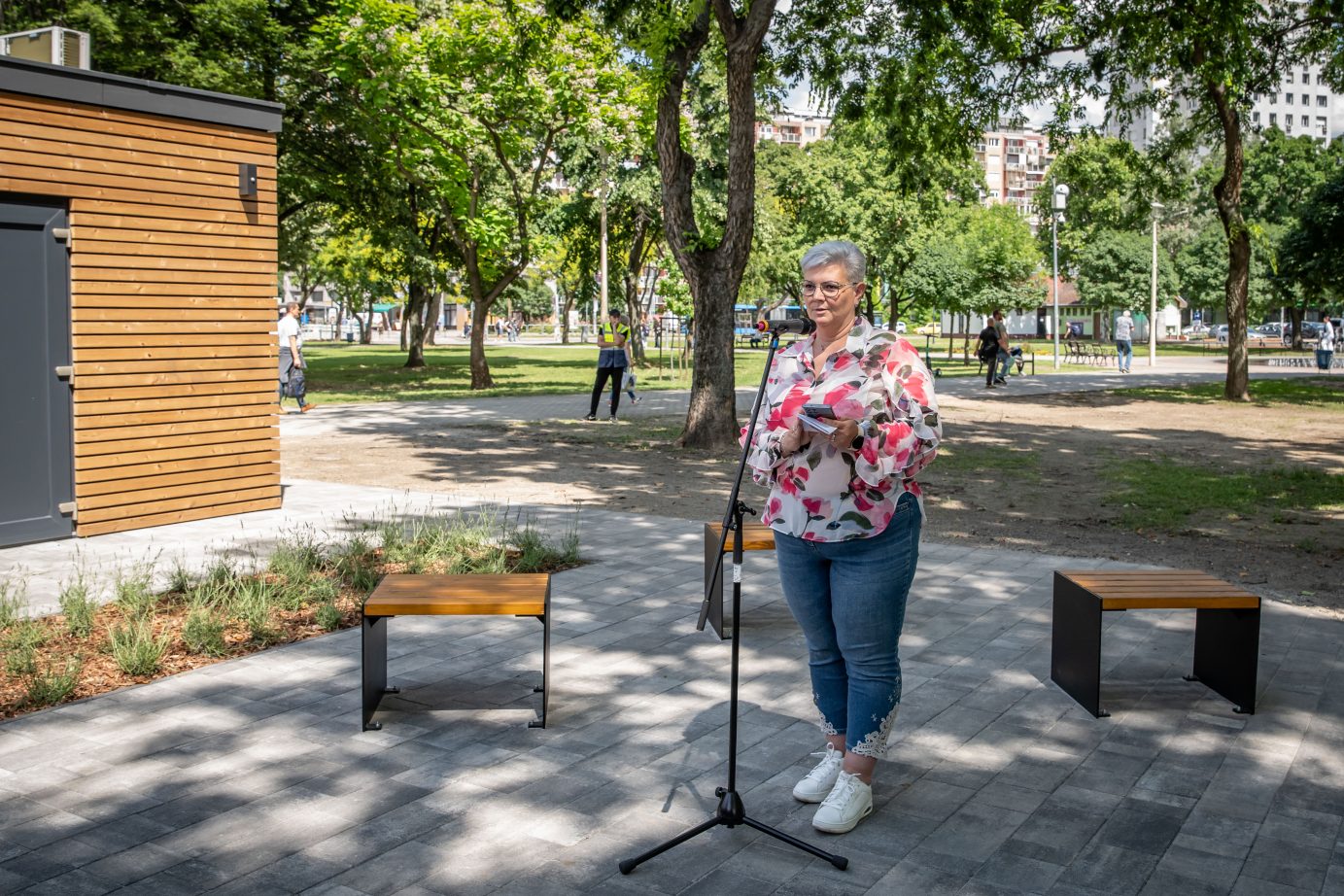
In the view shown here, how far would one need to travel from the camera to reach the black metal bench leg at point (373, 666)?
5145 mm

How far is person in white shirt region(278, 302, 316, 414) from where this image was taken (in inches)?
827

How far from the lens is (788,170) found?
5528 centimetres

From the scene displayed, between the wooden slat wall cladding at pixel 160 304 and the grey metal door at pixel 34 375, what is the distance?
0.10 meters

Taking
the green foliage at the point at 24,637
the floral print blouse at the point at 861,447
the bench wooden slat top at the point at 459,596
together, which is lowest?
the green foliage at the point at 24,637

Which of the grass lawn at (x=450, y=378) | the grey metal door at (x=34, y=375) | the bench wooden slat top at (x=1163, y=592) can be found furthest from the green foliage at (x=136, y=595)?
the grass lawn at (x=450, y=378)

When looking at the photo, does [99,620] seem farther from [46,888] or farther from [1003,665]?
[1003,665]

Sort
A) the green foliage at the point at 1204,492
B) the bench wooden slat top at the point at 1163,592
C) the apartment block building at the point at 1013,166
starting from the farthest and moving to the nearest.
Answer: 1. the apartment block building at the point at 1013,166
2. the green foliage at the point at 1204,492
3. the bench wooden slat top at the point at 1163,592

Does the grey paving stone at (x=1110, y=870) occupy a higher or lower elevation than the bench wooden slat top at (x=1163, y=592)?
lower

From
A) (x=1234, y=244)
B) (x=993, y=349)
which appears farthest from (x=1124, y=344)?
(x=1234, y=244)

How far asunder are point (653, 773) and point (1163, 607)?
2437 millimetres

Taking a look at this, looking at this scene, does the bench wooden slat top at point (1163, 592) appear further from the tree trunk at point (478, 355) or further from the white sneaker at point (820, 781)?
the tree trunk at point (478, 355)

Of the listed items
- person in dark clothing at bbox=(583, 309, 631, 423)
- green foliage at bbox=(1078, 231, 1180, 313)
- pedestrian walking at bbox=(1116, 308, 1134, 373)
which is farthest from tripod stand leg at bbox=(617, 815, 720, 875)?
green foliage at bbox=(1078, 231, 1180, 313)

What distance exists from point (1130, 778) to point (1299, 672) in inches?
76.5

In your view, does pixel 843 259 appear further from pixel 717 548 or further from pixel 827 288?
pixel 717 548
